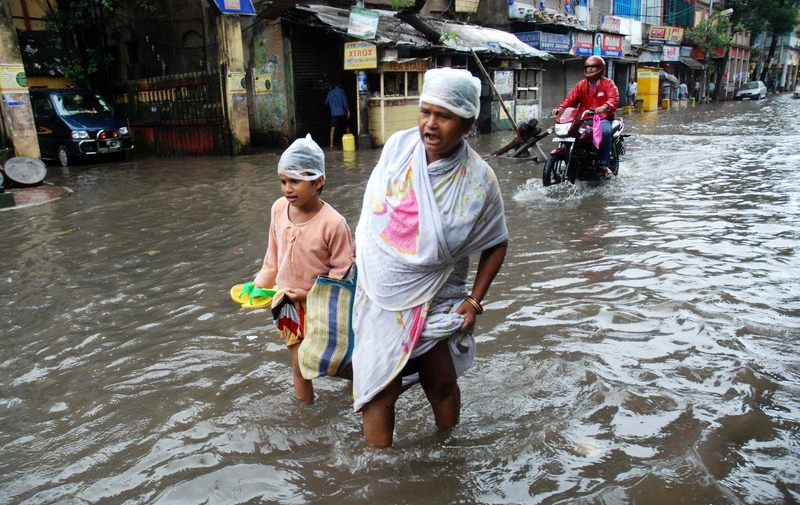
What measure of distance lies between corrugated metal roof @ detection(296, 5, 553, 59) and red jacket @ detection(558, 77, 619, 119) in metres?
7.41

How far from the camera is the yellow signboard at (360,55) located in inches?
577

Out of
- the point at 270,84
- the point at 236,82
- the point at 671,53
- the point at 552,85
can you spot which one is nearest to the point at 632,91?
the point at 552,85

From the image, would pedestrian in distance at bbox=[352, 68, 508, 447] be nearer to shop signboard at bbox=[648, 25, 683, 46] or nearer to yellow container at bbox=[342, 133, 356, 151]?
yellow container at bbox=[342, 133, 356, 151]

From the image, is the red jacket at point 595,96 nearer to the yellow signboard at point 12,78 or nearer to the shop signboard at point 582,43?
the yellow signboard at point 12,78

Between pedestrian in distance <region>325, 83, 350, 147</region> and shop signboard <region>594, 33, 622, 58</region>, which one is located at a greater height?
A: shop signboard <region>594, 33, 622, 58</region>

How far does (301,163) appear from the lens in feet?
9.04

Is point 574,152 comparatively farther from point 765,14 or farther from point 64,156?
point 765,14

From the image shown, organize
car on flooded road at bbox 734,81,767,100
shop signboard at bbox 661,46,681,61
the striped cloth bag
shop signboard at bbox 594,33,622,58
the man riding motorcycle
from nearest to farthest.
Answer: the striped cloth bag < the man riding motorcycle < shop signboard at bbox 594,33,622,58 < shop signboard at bbox 661,46,681,61 < car on flooded road at bbox 734,81,767,100

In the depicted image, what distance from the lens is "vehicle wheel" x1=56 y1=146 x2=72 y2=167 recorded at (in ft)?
45.4

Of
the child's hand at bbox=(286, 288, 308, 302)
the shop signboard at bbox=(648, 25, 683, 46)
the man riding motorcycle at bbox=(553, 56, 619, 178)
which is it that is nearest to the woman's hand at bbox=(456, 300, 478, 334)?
the child's hand at bbox=(286, 288, 308, 302)

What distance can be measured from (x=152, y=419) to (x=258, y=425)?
560 mm

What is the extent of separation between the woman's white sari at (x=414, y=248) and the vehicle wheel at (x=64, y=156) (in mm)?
13751

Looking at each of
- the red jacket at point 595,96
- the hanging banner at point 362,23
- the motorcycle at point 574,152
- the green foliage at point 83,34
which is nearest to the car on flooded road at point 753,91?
the hanging banner at point 362,23

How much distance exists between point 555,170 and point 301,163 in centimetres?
663
